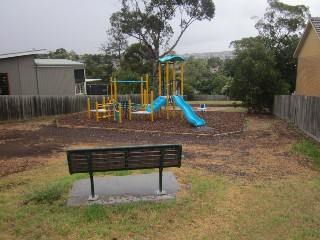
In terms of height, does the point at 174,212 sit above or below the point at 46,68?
below

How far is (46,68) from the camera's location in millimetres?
21859

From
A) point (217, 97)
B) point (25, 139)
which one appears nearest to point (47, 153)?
point (25, 139)

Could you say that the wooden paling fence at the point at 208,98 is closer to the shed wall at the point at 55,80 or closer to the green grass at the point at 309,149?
the shed wall at the point at 55,80

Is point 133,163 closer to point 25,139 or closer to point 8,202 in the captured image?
point 8,202

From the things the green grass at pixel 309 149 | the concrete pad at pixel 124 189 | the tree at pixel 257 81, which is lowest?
the green grass at pixel 309 149

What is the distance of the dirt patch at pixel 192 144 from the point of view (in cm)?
705

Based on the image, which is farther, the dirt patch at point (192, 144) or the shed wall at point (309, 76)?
the shed wall at point (309, 76)

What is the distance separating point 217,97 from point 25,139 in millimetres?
41126

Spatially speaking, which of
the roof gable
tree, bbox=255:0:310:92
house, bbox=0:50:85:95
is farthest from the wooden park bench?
tree, bbox=255:0:310:92

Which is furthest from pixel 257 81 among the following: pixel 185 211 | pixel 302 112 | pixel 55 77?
pixel 185 211

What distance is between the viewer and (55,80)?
22.8 m

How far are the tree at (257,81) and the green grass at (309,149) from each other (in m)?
11.3

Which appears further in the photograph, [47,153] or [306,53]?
[306,53]

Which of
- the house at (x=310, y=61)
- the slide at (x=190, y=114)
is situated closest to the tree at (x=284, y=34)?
the house at (x=310, y=61)
